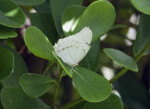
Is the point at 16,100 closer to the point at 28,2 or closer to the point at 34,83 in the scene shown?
the point at 34,83

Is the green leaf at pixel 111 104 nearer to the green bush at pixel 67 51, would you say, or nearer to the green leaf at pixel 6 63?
the green bush at pixel 67 51

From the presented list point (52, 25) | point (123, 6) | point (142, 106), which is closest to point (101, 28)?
point (52, 25)

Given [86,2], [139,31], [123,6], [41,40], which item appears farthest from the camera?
[123,6]

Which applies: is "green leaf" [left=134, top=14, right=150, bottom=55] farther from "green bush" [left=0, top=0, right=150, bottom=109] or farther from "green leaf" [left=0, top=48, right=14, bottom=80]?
"green leaf" [left=0, top=48, right=14, bottom=80]

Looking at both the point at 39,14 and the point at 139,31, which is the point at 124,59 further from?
the point at 39,14

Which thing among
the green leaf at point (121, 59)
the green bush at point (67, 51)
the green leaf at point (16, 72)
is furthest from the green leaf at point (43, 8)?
the green leaf at point (121, 59)

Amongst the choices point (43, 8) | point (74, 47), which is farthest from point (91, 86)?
point (43, 8)

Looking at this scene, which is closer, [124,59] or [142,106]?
[124,59]
